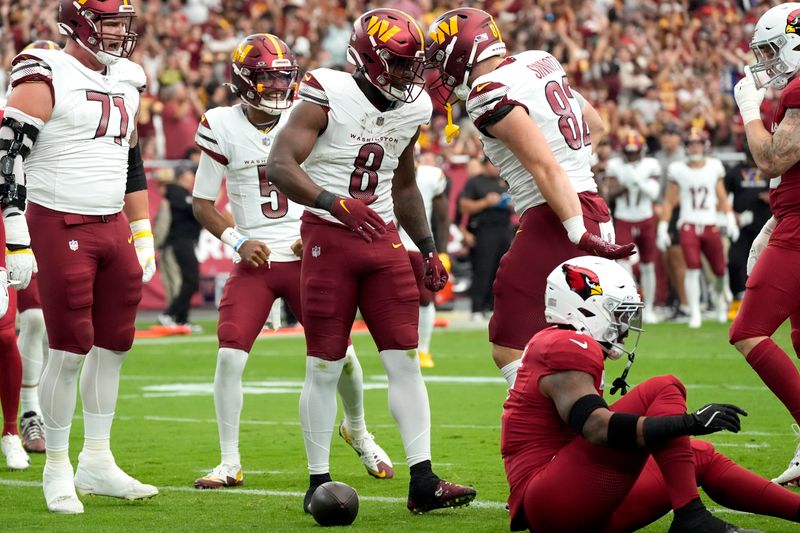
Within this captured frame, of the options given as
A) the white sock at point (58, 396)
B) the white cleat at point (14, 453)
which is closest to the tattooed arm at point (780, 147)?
the white sock at point (58, 396)

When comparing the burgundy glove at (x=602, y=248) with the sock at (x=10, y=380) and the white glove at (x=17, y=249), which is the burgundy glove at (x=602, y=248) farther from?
the sock at (x=10, y=380)

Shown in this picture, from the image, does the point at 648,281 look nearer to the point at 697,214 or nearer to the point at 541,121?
the point at 697,214

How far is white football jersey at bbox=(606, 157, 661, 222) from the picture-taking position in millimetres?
17062

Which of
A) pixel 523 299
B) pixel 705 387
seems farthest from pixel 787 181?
pixel 705 387

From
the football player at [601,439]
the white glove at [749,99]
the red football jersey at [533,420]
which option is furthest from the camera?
the white glove at [749,99]

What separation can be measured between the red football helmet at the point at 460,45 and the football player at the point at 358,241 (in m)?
0.12

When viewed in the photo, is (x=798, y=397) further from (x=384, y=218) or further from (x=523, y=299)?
(x=384, y=218)

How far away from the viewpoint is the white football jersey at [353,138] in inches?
233

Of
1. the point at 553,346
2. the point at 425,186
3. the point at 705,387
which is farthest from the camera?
the point at 425,186

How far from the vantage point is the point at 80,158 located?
6137mm

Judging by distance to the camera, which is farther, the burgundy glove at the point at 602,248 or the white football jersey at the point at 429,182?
the white football jersey at the point at 429,182

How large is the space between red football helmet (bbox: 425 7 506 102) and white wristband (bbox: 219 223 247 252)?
1485 mm

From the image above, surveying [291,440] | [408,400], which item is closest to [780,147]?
[408,400]

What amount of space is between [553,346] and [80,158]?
8.43 feet
